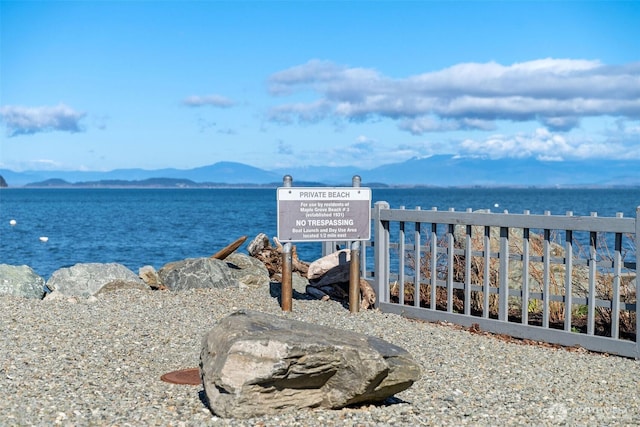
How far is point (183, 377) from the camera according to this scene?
784 cm

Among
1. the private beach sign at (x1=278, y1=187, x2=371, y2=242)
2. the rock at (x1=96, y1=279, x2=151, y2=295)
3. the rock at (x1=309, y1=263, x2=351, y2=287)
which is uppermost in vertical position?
the private beach sign at (x1=278, y1=187, x2=371, y2=242)

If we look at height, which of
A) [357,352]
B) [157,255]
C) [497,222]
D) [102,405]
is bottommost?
[157,255]

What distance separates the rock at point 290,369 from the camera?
6203 mm

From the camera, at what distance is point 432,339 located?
33.6ft

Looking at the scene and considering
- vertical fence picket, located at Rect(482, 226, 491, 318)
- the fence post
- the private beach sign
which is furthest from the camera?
the fence post

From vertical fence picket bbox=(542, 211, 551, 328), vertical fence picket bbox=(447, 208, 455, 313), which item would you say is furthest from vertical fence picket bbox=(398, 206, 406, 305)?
vertical fence picket bbox=(542, 211, 551, 328)

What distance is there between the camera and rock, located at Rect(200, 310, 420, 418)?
20.4ft

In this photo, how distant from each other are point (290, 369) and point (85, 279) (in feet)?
29.9

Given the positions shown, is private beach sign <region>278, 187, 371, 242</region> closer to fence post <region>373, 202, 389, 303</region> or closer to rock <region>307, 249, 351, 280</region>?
fence post <region>373, 202, 389, 303</region>

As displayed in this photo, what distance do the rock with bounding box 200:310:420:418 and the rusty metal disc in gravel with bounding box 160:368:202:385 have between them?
100cm

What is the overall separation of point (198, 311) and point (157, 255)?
96.7 ft

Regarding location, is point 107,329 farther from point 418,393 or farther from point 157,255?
point 157,255

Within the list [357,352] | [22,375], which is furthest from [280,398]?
[22,375]

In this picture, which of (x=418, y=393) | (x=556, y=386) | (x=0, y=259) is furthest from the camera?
(x=0, y=259)
